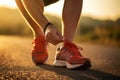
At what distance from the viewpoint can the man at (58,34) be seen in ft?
10.8

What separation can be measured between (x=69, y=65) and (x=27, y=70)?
0.42 meters

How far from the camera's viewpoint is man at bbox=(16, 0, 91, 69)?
10.8ft

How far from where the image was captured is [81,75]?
3186 mm

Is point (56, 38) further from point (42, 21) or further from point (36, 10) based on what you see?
point (36, 10)

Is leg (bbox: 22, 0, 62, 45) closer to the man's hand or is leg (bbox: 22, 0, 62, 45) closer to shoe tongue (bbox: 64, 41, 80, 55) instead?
the man's hand

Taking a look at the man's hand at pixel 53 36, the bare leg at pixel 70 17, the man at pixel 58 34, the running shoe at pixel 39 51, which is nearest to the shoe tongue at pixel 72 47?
the man at pixel 58 34

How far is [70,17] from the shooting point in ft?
12.4

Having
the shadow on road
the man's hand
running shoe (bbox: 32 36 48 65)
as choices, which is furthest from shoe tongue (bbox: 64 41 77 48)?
the man's hand

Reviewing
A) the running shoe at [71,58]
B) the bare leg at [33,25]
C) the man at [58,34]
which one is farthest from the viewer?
the bare leg at [33,25]

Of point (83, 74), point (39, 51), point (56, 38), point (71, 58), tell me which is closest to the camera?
point (56, 38)

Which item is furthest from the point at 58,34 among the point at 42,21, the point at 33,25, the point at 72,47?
the point at 33,25

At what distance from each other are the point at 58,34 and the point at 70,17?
0.73m

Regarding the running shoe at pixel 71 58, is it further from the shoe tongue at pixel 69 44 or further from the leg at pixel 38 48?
the leg at pixel 38 48

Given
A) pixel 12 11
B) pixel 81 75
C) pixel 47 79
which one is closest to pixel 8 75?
pixel 47 79
